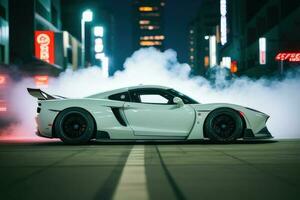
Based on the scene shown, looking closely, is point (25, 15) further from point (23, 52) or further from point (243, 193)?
point (243, 193)

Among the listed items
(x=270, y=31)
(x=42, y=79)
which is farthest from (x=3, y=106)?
(x=270, y=31)

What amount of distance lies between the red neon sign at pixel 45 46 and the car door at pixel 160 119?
46.9m

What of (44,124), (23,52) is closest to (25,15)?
(23,52)

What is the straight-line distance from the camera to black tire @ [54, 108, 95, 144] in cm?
1139

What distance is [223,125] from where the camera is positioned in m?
11.4

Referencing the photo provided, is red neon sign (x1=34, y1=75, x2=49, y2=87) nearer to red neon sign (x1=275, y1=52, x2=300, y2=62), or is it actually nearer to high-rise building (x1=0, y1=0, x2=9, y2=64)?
high-rise building (x1=0, y1=0, x2=9, y2=64)

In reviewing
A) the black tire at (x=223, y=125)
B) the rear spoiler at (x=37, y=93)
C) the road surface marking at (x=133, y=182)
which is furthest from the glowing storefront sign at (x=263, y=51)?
the road surface marking at (x=133, y=182)

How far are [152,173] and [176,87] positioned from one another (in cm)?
1055

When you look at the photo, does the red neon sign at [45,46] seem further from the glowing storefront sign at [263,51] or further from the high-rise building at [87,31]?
the high-rise building at [87,31]

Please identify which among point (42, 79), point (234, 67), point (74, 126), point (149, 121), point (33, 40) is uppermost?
point (33, 40)

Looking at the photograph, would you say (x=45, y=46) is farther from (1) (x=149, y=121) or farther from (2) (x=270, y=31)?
(1) (x=149, y=121)

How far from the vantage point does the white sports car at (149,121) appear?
11.3 meters

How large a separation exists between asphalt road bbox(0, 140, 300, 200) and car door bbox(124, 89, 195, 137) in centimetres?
130

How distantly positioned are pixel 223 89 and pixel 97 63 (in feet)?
321
